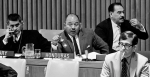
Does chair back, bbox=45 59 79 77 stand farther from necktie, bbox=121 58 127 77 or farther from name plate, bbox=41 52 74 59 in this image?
name plate, bbox=41 52 74 59

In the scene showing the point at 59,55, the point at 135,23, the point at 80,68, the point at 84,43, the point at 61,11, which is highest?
the point at 61,11

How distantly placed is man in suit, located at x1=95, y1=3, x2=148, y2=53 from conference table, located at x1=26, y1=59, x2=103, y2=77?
4.66 feet

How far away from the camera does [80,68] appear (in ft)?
12.7

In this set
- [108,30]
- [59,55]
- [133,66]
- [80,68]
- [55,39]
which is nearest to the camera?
[133,66]

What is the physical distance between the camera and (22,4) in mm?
6688

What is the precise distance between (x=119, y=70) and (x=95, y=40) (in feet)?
4.94

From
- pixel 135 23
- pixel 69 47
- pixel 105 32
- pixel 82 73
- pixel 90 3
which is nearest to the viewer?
pixel 82 73

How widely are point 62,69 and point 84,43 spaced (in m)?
1.30

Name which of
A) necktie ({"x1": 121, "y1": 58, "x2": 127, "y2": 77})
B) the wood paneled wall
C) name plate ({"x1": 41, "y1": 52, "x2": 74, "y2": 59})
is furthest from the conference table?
the wood paneled wall

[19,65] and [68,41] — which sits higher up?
[68,41]

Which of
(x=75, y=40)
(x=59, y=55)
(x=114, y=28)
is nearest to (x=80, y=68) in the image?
(x=59, y=55)

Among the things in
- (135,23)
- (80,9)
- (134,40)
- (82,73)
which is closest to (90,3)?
(80,9)

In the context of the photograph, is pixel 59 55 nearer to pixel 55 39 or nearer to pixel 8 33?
pixel 55 39

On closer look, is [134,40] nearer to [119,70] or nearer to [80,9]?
[119,70]
